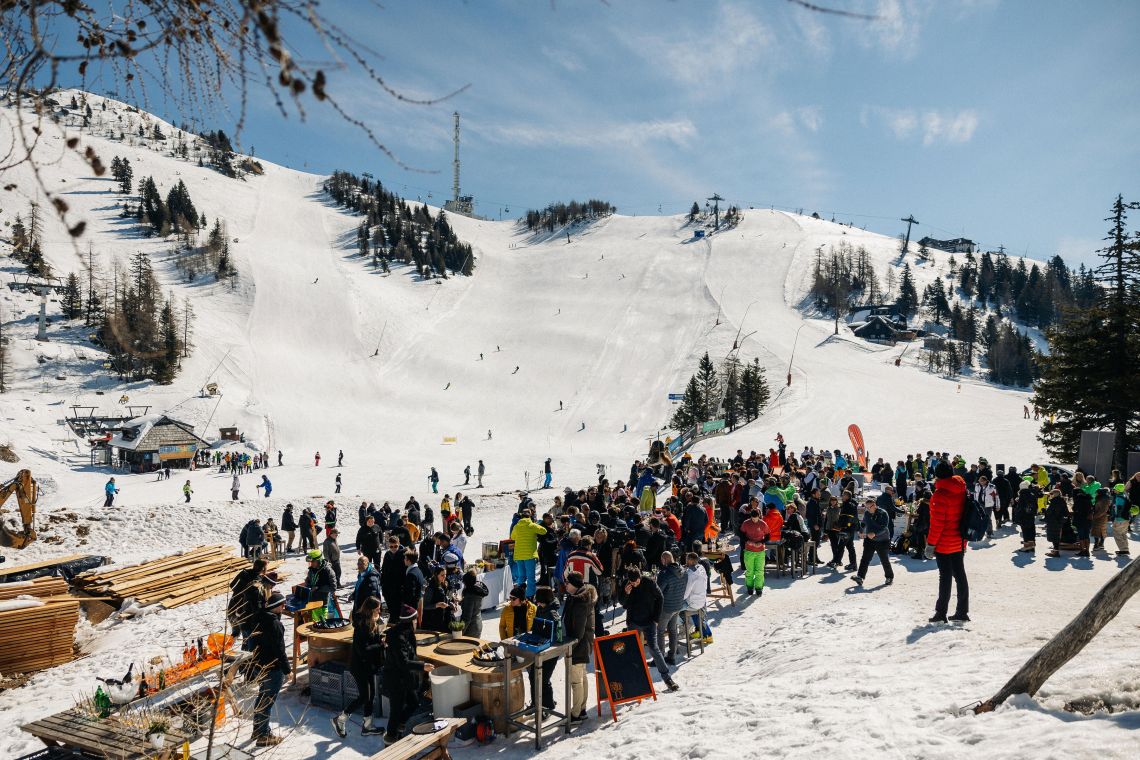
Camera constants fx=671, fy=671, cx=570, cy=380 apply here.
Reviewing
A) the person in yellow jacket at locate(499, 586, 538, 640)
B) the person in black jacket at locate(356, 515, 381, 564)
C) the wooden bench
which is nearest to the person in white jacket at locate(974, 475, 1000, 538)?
the person in yellow jacket at locate(499, 586, 538, 640)

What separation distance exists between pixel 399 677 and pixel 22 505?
19560 mm

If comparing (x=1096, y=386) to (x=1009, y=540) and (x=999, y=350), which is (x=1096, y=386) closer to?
(x=1009, y=540)

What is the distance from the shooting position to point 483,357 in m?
70.6

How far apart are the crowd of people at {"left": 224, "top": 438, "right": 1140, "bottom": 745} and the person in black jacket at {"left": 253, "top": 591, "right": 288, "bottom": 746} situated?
0.07 ft

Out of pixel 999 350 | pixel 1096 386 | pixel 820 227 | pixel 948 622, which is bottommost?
pixel 948 622

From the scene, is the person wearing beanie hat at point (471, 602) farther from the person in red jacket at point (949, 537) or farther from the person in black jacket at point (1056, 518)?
the person in black jacket at point (1056, 518)

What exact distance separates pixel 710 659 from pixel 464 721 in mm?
3838

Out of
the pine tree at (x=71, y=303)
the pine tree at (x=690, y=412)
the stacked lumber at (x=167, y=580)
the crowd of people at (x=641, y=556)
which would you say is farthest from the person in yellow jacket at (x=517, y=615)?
the pine tree at (x=71, y=303)

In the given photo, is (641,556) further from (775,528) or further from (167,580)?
(167,580)

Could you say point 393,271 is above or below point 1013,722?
above

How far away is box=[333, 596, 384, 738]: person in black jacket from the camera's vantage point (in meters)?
7.66

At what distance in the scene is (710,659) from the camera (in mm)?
9438

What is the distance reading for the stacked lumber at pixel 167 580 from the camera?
46.4ft

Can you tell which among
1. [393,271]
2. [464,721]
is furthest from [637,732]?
[393,271]
